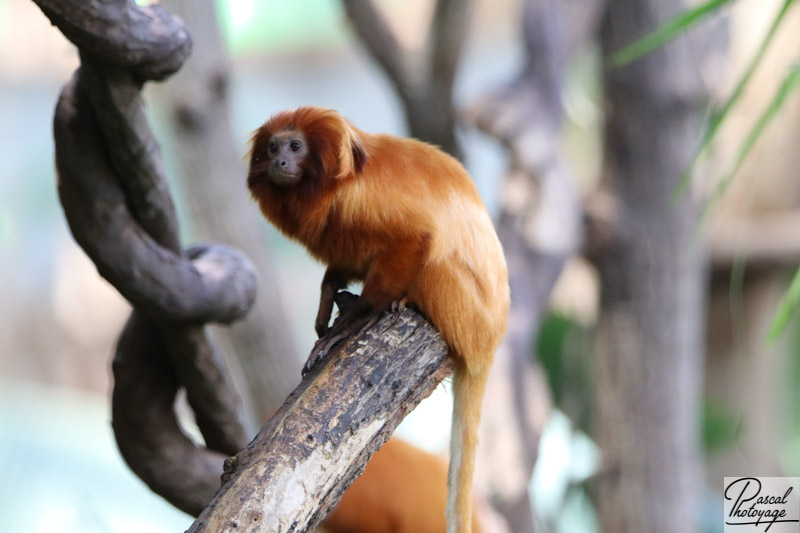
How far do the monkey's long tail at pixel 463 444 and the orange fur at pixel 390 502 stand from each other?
0.65 m

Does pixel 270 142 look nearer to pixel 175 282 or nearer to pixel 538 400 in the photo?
pixel 175 282

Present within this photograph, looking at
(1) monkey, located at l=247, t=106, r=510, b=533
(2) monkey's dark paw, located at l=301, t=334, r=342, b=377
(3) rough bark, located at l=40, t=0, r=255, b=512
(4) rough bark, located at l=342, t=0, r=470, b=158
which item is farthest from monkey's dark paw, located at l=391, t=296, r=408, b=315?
(4) rough bark, located at l=342, t=0, r=470, b=158

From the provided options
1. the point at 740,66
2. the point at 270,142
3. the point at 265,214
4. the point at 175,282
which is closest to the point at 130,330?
the point at 175,282

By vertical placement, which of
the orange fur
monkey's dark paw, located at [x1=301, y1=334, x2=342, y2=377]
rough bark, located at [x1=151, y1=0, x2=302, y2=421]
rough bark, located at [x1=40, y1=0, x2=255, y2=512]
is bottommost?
monkey's dark paw, located at [x1=301, y1=334, x2=342, y2=377]

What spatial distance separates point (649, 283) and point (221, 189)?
1707mm

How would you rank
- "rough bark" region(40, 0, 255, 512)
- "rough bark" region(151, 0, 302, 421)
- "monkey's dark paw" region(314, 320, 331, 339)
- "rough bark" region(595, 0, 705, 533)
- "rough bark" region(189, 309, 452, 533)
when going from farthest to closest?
"rough bark" region(595, 0, 705, 533) < "rough bark" region(151, 0, 302, 421) < "monkey's dark paw" region(314, 320, 331, 339) < "rough bark" region(40, 0, 255, 512) < "rough bark" region(189, 309, 452, 533)

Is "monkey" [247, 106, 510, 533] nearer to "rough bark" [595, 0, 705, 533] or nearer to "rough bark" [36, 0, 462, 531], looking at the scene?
"rough bark" [36, 0, 462, 531]

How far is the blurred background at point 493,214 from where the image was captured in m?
2.85

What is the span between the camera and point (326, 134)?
1.28 metres

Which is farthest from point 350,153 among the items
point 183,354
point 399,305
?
point 183,354

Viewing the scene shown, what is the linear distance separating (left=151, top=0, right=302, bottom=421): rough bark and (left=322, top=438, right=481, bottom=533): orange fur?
656 mm

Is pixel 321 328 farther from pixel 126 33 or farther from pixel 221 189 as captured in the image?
pixel 221 189

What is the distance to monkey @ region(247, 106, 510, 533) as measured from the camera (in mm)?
1289

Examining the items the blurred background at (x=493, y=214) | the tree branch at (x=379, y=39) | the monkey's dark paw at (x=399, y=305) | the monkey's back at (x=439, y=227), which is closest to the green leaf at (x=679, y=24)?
the blurred background at (x=493, y=214)
